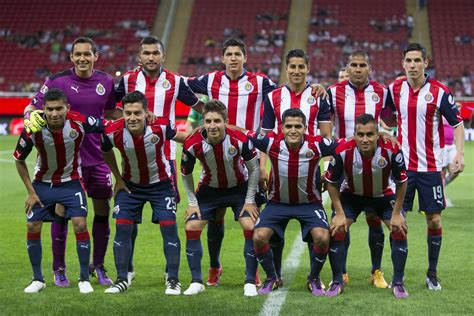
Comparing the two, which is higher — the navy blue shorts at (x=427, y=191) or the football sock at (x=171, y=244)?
the navy blue shorts at (x=427, y=191)

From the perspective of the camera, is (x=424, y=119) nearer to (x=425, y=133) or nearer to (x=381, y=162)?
(x=425, y=133)

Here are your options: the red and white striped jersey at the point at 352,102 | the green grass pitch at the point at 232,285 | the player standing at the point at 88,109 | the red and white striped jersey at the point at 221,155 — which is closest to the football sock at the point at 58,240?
the player standing at the point at 88,109

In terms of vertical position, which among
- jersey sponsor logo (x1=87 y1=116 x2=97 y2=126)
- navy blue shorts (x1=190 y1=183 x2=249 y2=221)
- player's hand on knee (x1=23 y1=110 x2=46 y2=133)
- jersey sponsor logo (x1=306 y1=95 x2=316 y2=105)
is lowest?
navy blue shorts (x1=190 y1=183 x2=249 y2=221)

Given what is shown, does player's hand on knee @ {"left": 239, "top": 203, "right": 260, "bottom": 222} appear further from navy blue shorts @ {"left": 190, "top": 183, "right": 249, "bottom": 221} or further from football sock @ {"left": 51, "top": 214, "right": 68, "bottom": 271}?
football sock @ {"left": 51, "top": 214, "right": 68, "bottom": 271}

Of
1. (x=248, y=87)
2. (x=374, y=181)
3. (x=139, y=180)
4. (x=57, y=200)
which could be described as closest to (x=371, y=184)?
(x=374, y=181)

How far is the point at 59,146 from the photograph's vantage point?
640 cm

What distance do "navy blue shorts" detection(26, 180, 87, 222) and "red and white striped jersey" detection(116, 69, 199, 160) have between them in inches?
32.5

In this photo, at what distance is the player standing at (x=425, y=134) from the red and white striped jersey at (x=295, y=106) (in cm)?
64

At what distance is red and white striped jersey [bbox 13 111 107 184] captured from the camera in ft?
20.9

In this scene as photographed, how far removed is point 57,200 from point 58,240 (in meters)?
0.42

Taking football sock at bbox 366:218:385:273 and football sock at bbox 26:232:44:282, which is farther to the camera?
football sock at bbox 366:218:385:273

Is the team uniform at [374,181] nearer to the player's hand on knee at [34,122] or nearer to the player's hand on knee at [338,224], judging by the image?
the player's hand on knee at [338,224]

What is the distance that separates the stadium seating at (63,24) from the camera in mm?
34688

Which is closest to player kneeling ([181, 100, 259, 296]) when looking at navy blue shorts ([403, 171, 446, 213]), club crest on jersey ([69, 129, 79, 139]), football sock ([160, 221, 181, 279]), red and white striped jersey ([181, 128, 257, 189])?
red and white striped jersey ([181, 128, 257, 189])
